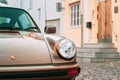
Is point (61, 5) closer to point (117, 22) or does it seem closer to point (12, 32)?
point (117, 22)

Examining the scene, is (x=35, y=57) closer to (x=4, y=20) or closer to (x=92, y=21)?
(x=4, y=20)

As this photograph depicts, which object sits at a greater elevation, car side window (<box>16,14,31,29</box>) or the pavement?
car side window (<box>16,14,31,29</box>)

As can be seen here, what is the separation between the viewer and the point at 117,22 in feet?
53.0

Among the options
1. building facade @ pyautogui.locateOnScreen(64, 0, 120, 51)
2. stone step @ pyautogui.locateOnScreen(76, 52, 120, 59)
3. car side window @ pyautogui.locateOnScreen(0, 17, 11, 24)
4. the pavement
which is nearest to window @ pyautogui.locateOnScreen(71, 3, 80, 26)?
building facade @ pyautogui.locateOnScreen(64, 0, 120, 51)

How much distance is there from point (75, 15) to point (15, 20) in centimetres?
1540

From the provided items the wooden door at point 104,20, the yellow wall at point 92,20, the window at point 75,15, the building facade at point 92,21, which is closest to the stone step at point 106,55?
the building facade at point 92,21

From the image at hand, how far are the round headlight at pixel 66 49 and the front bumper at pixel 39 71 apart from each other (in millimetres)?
118

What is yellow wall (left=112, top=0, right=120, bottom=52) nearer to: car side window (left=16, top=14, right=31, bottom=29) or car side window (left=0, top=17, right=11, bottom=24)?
car side window (left=16, top=14, right=31, bottom=29)

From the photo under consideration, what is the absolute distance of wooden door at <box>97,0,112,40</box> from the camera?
55.5 feet

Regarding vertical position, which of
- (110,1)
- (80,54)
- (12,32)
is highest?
(110,1)

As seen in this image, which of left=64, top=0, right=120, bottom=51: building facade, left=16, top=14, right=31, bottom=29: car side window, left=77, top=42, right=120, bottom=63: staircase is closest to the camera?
left=16, top=14, right=31, bottom=29: car side window

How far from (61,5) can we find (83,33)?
377 centimetres

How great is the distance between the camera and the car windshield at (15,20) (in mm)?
5336

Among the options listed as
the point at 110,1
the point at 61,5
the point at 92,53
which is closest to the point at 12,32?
the point at 92,53
